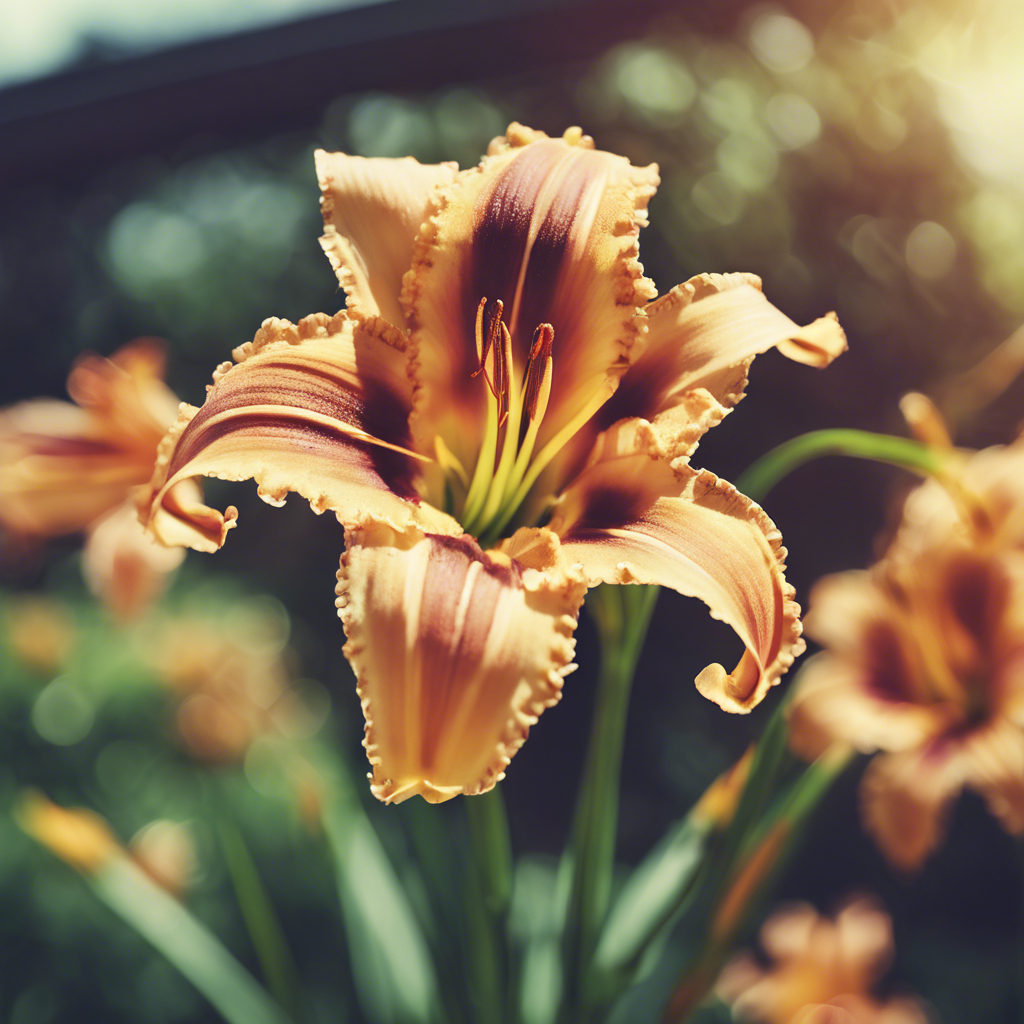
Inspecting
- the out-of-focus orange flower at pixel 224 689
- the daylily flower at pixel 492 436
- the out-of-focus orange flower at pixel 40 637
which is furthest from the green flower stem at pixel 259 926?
the out-of-focus orange flower at pixel 40 637

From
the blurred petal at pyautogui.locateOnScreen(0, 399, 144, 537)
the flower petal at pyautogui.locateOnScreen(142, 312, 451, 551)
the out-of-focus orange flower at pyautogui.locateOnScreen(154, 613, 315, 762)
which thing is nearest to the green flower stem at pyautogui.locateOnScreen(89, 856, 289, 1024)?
the out-of-focus orange flower at pyautogui.locateOnScreen(154, 613, 315, 762)

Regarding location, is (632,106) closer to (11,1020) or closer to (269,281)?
(269,281)

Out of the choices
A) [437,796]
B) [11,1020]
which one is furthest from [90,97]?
[437,796]

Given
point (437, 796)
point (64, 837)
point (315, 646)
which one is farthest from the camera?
point (315, 646)

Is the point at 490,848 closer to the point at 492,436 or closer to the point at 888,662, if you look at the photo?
the point at 492,436

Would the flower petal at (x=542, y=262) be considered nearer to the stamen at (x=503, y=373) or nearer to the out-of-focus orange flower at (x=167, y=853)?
the stamen at (x=503, y=373)

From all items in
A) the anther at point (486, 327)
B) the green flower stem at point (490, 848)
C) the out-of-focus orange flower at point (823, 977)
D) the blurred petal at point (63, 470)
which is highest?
the blurred petal at point (63, 470)
